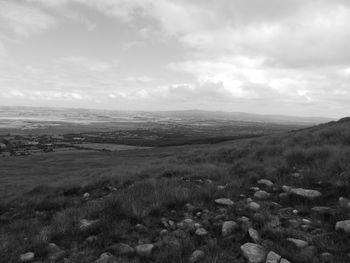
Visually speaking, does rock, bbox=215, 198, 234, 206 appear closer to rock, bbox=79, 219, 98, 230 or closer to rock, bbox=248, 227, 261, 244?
rock, bbox=248, 227, 261, 244

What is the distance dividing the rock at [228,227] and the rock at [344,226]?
5.98 feet

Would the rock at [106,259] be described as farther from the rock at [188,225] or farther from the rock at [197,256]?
the rock at [188,225]

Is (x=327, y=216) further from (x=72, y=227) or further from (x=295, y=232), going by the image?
(x=72, y=227)

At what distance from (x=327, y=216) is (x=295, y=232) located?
1182 millimetres

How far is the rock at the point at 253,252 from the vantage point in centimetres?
454

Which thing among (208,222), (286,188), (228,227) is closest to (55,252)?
(208,222)

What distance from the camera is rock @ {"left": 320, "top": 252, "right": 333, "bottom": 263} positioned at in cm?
428

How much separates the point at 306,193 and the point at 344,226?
1.98 meters

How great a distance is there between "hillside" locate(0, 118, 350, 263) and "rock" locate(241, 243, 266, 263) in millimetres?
16

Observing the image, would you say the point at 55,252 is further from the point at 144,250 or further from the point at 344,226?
the point at 344,226

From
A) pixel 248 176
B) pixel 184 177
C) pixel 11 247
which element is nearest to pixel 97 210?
pixel 11 247

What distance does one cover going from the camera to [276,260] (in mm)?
4398

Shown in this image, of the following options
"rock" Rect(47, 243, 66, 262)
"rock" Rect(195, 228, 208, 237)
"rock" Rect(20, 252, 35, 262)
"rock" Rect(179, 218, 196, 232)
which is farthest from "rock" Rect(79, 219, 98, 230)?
"rock" Rect(195, 228, 208, 237)

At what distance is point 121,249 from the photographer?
17.4ft
